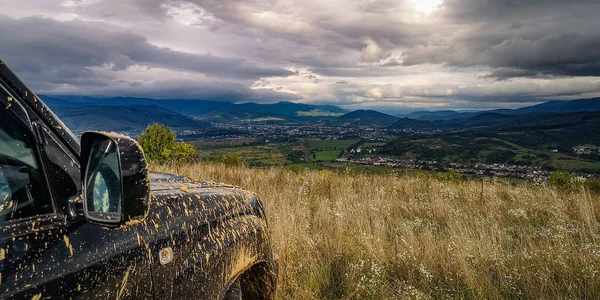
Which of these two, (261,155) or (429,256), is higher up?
(429,256)

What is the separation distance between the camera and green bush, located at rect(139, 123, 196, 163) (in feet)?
43.2

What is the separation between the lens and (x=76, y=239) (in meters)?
1.18

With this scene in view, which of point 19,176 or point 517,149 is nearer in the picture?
point 19,176

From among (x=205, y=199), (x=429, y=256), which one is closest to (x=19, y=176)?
(x=205, y=199)

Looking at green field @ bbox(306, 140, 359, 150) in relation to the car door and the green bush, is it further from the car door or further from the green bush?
the car door

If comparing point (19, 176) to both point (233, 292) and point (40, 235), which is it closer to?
point (40, 235)

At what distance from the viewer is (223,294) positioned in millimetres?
1882

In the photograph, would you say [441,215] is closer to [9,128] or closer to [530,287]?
[530,287]

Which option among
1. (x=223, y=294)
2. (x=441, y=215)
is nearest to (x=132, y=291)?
(x=223, y=294)

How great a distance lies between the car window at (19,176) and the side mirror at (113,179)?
0.14 metres

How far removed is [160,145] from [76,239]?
1338cm

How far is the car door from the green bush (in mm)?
12188

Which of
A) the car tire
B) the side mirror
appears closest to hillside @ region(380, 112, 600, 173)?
the car tire

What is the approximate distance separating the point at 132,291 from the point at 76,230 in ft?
1.06
